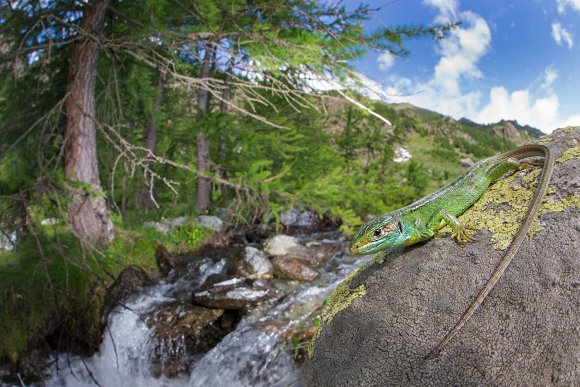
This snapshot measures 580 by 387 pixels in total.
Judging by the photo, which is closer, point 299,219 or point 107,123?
point 107,123

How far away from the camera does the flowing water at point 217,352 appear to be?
222 inches

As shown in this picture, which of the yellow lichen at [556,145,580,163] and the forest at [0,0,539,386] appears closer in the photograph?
the yellow lichen at [556,145,580,163]

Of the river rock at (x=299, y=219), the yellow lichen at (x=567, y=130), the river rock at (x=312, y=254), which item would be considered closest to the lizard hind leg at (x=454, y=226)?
the yellow lichen at (x=567, y=130)

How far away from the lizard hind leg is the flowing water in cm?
362

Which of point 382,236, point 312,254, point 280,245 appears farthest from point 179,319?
point 382,236

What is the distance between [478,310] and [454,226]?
42 centimetres

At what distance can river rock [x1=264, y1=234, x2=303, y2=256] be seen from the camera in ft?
32.4

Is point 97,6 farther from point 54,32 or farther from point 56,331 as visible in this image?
point 56,331

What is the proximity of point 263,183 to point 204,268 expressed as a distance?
111 inches

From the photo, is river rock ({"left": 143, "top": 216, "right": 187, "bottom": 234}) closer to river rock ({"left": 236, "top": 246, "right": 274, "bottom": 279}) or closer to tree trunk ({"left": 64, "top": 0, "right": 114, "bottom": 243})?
tree trunk ({"left": 64, "top": 0, "right": 114, "bottom": 243})

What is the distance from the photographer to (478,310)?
173 centimetres

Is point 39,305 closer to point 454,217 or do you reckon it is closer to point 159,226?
point 159,226

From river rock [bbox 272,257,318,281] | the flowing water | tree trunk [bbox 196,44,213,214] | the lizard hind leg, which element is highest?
tree trunk [bbox 196,44,213,214]


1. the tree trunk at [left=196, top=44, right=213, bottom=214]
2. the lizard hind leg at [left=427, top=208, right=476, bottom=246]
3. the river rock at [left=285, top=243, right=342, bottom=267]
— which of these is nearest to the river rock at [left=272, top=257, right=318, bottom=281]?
the river rock at [left=285, top=243, right=342, bottom=267]
